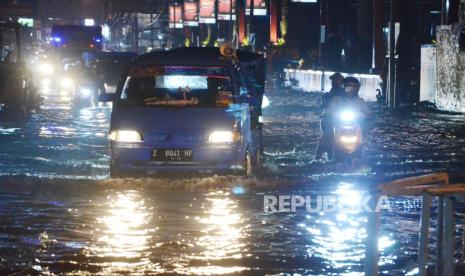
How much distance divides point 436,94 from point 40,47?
4541 centimetres

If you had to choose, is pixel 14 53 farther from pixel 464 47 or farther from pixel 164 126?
pixel 164 126

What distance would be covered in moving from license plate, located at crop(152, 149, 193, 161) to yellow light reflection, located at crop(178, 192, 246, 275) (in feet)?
2.32

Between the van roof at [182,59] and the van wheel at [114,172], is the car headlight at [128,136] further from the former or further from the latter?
the van roof at [182,59]

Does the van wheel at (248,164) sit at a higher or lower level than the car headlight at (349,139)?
lower

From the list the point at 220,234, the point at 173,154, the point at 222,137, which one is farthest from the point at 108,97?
the point at 220,234

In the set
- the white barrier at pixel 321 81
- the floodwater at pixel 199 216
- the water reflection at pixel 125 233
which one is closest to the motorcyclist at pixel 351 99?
the floodwater at pixel 199 216

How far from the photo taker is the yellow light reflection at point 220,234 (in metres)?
8.43

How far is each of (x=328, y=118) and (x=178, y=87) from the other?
109 inches

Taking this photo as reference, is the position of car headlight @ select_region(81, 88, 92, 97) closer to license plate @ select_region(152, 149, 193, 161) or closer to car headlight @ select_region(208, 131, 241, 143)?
license plate @ select_region(152, 149, 193, 161)

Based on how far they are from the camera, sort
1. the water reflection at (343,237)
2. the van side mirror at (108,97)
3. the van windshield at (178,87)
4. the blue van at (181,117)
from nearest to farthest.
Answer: the water reflection at (343,237) → the blue van at (181,117) → the van windshield at (178,87) → the van side mirror at (108,97)

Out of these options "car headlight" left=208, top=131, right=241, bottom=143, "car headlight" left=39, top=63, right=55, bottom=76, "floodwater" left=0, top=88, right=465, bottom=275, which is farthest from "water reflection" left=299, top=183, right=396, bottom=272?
"car headlight" left=39, top=63, right=55, bottom=76

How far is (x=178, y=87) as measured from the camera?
46.8 feet

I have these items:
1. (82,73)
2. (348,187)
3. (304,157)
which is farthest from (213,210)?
(82,73)

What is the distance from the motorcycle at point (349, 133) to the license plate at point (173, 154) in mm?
2946
